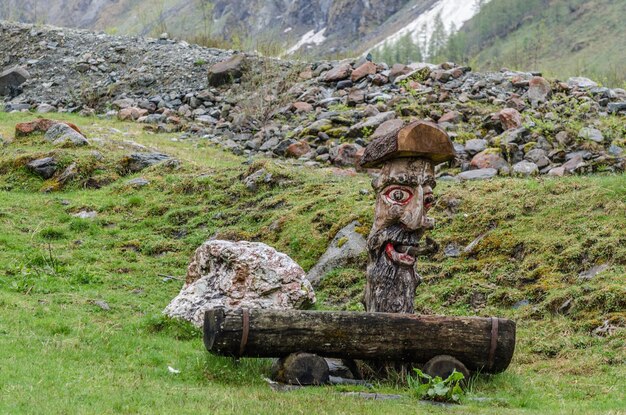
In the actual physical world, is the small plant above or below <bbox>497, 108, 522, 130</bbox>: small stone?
below

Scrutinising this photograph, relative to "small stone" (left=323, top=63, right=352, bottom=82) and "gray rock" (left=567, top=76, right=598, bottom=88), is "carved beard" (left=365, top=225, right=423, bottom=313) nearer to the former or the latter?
"gray rock" (left=567, top=76, right=598, bottom=88)

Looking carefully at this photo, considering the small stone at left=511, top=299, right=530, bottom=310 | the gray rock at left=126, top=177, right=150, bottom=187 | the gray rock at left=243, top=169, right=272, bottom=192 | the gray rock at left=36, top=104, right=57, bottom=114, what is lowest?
the small stone at left=511, top=299, right=530, bottom=310

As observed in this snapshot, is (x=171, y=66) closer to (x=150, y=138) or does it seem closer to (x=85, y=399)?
(x=150, y=138)

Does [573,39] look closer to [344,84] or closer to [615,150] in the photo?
[344,84]

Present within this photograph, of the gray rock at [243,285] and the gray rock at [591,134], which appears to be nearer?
the gray rock at [243,285]

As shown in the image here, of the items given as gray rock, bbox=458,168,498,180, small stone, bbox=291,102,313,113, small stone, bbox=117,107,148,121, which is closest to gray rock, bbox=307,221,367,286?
gray rock, bbox=458,168,498,180

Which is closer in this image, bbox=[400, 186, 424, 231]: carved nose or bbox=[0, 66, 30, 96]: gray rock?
bbox=[400, 186, 424, 231]: carved nose

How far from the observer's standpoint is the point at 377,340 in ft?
27.6

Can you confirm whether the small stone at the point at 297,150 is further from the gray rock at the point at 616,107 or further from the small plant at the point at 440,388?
the small plant at the point at 440,388

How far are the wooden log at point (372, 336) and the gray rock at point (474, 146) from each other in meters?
11.2

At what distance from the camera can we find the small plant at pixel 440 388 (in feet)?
25.2

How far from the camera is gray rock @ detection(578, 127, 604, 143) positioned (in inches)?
731

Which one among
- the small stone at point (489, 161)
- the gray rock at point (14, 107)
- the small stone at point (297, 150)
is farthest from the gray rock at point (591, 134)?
the gray rock at point (14, 107)

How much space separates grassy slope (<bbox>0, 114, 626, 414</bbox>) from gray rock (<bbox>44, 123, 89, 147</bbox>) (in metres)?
0.74
